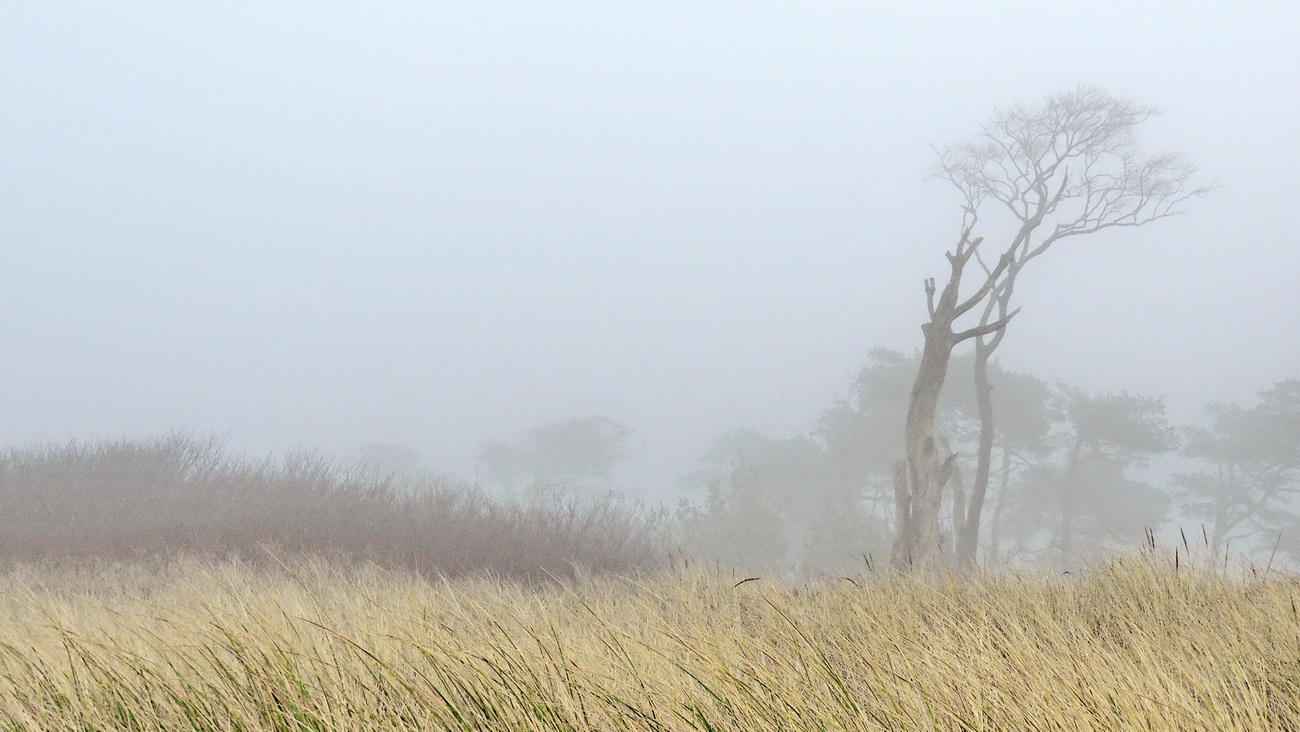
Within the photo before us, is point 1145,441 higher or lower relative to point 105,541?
higher

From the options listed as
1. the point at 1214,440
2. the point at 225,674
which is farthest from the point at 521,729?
the point at 1214,440

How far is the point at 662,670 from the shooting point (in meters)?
3.17

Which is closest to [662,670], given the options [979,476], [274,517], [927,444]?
[927,444]

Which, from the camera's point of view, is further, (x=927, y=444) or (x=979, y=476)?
(x=979, y=476)

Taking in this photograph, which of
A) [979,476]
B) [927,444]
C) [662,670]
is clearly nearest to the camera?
[662,670]

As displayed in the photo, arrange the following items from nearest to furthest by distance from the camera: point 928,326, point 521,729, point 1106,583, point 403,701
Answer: point 521,729 < point 403,701 < point 1106,583 < point 928,326

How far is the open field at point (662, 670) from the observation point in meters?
2.64

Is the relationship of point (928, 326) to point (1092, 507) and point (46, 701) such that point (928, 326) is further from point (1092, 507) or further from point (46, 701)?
point (1092, 507)

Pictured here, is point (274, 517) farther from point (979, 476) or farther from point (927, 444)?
point (979, 476)

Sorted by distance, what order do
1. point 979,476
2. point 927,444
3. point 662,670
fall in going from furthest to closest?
point 979,476, point 927,444, point 662,670

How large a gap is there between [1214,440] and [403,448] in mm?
42331

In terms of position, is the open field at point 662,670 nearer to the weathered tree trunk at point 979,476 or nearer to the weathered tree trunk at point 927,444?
the weathered tree trunk at point 927,444

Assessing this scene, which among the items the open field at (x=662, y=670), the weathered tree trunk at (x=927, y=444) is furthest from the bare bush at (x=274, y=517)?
the open field at (x=662, y=670)

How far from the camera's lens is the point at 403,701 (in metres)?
2.94
